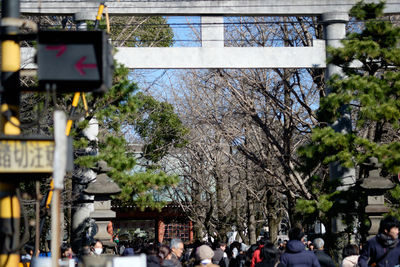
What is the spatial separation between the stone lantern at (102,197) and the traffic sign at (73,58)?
816 centimetres

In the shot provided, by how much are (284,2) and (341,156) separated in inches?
187

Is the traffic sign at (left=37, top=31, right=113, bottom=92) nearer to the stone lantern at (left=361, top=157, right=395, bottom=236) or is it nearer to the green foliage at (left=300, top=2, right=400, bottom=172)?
the green foliage at (left=300, top=2, right=400, bottom=172)

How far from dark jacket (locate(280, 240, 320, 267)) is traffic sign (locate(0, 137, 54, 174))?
437cm

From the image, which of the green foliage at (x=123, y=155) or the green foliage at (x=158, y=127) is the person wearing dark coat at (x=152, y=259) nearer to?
the green foliage at (x=123, y=155)

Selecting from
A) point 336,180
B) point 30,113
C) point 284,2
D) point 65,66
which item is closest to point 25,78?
point 30,113

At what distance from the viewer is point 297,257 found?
9.62 metres

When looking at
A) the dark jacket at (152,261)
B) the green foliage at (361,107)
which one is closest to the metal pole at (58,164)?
the dark jacket at (152,261)

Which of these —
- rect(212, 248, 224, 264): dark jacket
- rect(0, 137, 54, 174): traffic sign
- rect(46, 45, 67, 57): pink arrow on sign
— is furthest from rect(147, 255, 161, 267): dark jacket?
rect(212, 248, 224, 264): dark jacket

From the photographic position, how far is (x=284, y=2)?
17.6 meters

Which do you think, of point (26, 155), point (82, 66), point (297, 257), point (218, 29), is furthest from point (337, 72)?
point (26, 155)

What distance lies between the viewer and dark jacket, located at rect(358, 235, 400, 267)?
373 inches

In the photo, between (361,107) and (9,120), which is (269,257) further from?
(361,107)

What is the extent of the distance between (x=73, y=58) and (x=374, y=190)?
9989 millimetres

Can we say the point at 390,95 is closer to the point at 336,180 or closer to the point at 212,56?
the point at 336,180
